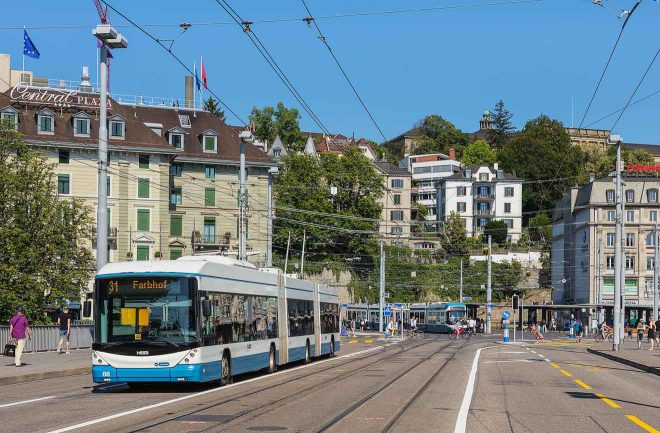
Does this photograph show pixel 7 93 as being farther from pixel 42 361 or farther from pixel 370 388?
pixel 370 388

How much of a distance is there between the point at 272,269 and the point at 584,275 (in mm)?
86372

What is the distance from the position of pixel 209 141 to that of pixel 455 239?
57.5m

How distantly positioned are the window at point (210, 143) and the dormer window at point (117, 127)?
9.26 m

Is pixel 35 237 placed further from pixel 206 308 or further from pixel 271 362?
pixel 206 308

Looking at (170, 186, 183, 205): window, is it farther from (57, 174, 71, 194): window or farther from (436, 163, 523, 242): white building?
(436, 163, 523, 242): white building

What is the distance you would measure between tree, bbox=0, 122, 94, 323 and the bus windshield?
23.3 m

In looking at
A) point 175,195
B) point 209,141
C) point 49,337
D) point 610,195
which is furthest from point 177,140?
point 610,195

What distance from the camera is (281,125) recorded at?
490 feet

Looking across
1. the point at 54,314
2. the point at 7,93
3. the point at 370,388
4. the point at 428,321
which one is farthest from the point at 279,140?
the point at 370,388

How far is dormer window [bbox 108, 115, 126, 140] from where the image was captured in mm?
74731

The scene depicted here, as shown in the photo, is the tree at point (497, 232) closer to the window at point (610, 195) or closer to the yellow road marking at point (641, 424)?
the window at point (610, 195)

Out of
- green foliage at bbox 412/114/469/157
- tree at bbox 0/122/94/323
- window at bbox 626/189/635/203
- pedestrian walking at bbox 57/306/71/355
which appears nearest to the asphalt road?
pedestrian walking at bbox 57/306/71/355

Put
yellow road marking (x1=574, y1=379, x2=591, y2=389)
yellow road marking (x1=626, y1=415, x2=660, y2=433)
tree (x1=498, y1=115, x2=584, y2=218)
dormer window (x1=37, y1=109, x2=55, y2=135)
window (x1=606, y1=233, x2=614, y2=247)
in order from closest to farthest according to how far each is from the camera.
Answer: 1. yellow road marking (x1=626, y1=415, x2=660, y2=433)
2. yellow road marking (x1=574, y1=379, x2=591, y2=389)
3. dormer window (x1=37, y1=109, x2=55, y2=135)
4. window (x1=606, y1=233, x2=614, y2=247)
5. tree (x1=498, y1=115, x2=584, y2=218)

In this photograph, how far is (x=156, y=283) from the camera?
848 inches
